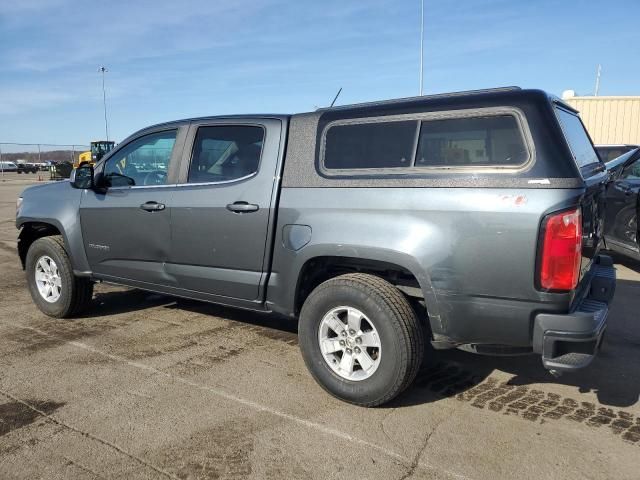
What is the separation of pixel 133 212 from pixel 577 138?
3.48 meters

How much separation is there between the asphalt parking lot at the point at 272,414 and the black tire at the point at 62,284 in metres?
0.37

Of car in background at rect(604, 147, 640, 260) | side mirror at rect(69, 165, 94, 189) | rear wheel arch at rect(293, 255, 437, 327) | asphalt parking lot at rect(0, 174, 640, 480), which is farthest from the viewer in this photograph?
car in background at rect(604, 147, 640, 260)

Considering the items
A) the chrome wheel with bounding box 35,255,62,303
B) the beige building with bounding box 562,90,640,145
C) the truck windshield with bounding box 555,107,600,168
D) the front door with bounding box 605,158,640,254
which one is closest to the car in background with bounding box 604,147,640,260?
the front door with bounding box 605,158,640,254

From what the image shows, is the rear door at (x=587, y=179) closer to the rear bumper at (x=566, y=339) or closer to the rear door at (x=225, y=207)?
the rear bumper at (x=566, y=339)

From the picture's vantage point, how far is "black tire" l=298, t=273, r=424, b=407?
319 cm

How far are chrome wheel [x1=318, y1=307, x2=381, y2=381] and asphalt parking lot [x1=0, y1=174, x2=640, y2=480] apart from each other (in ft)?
0.80

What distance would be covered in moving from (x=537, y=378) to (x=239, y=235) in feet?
7.90

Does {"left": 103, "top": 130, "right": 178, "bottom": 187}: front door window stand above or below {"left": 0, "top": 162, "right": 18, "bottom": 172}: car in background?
above

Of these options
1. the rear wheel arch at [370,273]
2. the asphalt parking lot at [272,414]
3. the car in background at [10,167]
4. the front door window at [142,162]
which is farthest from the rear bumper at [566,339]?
the car in background at [10,167]

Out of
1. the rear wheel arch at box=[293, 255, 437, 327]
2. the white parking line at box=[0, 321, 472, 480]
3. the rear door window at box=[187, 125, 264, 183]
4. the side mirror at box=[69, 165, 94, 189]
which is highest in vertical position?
the rear door window at box=[187, 125, 264, 183]

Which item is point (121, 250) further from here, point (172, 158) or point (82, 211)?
point (172, 158)

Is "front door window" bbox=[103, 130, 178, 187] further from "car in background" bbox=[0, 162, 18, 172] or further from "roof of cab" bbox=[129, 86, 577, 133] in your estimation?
"car in background" bbox=[0, 162, 18, 172]

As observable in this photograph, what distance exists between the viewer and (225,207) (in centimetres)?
396

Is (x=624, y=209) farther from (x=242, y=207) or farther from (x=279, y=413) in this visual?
(x=279, y=413)
